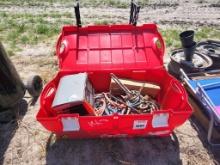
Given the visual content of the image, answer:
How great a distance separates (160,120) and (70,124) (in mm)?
1088

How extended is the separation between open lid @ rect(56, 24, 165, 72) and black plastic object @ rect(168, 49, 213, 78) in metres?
0.67

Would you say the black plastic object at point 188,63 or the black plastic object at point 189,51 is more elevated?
the black plastic object at point 189,51

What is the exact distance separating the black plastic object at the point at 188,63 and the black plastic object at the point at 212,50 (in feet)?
0.37

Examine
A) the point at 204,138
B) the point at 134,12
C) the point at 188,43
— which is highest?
the point at 134,12

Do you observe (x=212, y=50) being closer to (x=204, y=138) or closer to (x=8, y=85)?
(x=204, y=138)

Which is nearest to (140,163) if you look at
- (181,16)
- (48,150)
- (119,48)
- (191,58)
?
(48,150)

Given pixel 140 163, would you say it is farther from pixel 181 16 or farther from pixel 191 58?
pixel 181 16

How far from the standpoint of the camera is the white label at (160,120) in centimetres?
335

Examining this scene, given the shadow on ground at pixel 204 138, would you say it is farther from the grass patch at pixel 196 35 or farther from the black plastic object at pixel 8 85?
the black plastic object at pixel 8 85

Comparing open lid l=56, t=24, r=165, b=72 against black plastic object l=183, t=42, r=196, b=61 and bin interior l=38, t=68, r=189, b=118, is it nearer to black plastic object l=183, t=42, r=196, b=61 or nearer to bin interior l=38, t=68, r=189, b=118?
bin interior l=38, t=68, r=189, b=118

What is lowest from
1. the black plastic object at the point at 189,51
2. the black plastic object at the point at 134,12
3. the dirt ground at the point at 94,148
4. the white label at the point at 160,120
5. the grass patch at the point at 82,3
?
the dirt ground at the point at 94,148

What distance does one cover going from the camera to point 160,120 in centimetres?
340

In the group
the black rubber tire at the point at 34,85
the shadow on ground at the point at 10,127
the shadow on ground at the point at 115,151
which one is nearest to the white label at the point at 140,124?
the shadow on ground at the point at 115,151

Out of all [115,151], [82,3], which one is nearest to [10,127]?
[115,151]
